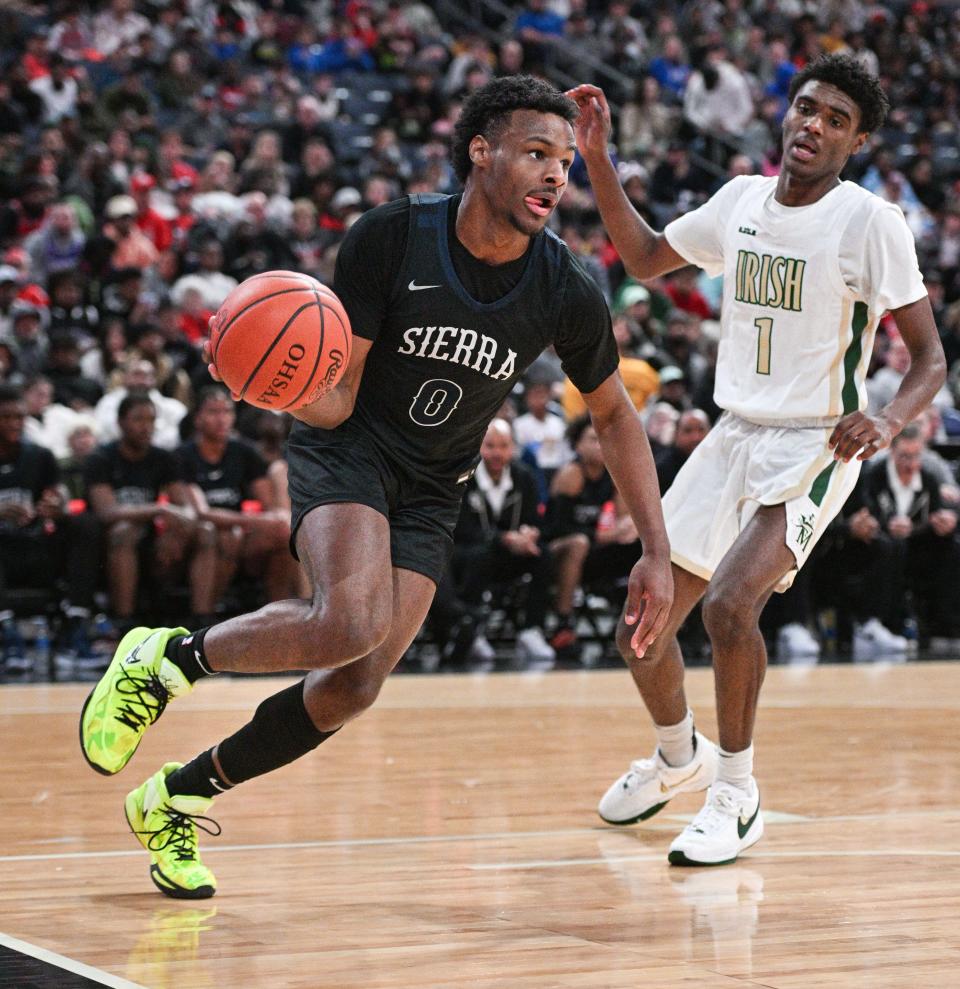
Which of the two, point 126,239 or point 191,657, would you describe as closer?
point 191,657

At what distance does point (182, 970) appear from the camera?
334 centimetres

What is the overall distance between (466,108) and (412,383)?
2.47ft

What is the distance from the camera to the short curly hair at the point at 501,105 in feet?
14.1

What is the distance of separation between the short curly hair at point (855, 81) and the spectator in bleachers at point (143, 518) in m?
6.10

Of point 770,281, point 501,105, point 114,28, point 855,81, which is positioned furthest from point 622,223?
point 114,28

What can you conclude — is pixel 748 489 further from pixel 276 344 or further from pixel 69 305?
pixel 69 305

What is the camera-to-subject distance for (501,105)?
4.31m

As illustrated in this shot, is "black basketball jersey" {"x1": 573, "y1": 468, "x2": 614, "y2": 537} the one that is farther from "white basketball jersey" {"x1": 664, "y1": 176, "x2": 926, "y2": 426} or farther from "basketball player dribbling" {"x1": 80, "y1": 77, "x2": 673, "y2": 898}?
"basketball player dribbling" {"x1": 80, "y1": 77, "x2": 673, "y2": 898}

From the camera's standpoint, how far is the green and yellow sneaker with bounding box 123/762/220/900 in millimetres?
4102

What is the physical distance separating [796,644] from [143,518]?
4722 millimetres

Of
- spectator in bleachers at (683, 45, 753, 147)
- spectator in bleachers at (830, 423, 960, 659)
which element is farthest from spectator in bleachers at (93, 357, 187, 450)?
spectator in bleachers at (683, 45, 753, 147)

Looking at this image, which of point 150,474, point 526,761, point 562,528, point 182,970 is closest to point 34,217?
point 150,474

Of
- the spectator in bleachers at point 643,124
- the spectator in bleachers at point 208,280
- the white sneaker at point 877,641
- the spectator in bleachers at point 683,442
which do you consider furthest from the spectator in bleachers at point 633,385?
the spectator in bleachers at point 643,124

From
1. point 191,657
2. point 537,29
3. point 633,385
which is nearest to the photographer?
point 191,657
